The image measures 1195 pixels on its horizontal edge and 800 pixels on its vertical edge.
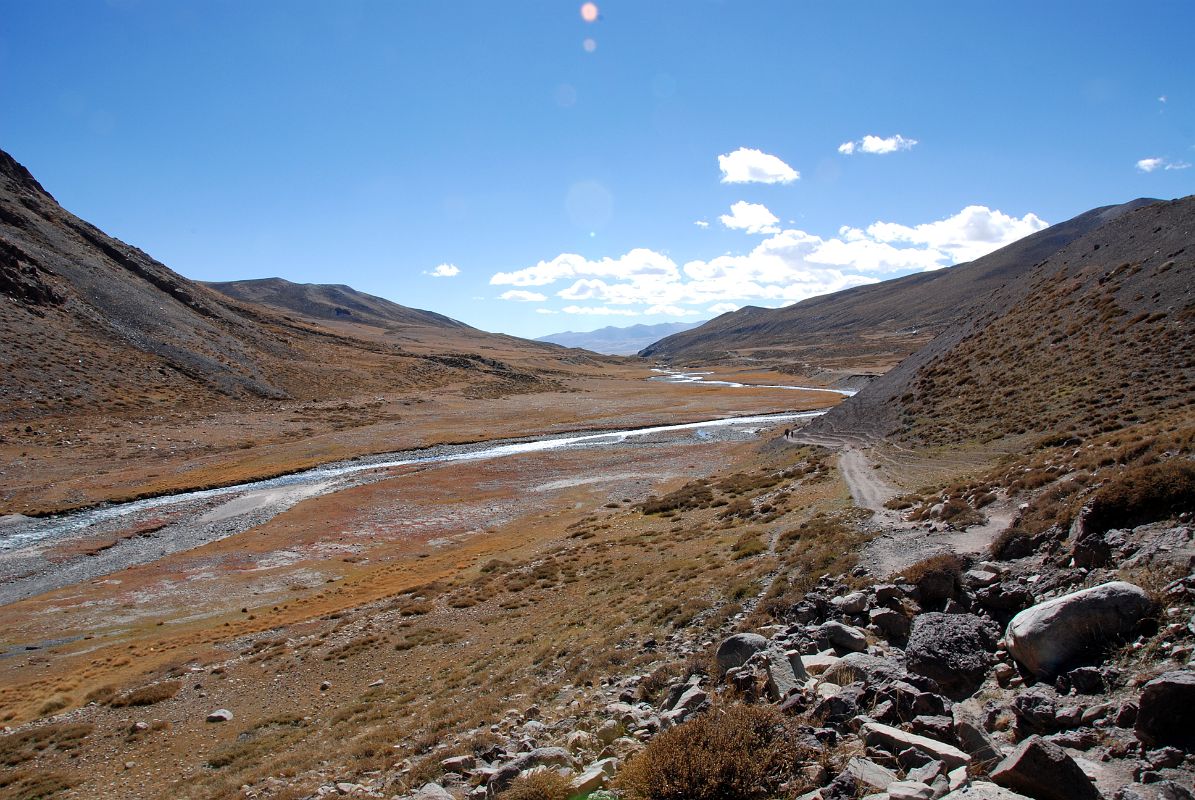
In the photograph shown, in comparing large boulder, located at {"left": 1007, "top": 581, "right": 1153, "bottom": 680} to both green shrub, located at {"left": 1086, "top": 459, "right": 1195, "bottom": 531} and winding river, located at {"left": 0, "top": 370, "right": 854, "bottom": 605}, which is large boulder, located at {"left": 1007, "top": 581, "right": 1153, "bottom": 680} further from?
winding river, located at {"left": 0, "top": 370, "right": 854, "bottom": 605}

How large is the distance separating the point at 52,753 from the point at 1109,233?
66.3m

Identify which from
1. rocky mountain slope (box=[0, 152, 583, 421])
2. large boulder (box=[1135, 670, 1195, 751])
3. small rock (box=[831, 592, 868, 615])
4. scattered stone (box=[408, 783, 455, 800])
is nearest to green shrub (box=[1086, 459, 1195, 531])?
small rock (box=[831, 592, 868, 615])

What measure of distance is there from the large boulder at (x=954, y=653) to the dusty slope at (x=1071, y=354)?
21.3 meters

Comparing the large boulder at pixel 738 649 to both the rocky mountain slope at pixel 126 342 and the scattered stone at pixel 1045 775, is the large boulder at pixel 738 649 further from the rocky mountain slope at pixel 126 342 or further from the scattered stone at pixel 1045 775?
the rocky mountain slope at pixel 126 342

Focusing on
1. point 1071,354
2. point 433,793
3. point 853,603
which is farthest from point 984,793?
point 1071,354

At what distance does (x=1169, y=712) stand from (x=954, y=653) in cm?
329

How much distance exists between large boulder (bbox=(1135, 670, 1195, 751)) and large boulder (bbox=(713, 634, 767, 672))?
5.97 m

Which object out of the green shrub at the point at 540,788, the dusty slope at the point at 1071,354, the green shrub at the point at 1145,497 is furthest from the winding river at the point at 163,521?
the green shrub at the point at 1145,497

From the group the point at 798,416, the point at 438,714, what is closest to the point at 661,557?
the point at 438,714

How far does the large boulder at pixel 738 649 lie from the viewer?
11.5 meters

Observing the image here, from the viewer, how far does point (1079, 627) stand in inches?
321

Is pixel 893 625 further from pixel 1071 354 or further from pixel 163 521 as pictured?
pixel 163 521

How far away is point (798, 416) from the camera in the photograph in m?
91.2

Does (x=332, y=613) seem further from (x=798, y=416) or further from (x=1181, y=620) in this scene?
(x=798, y=416)
